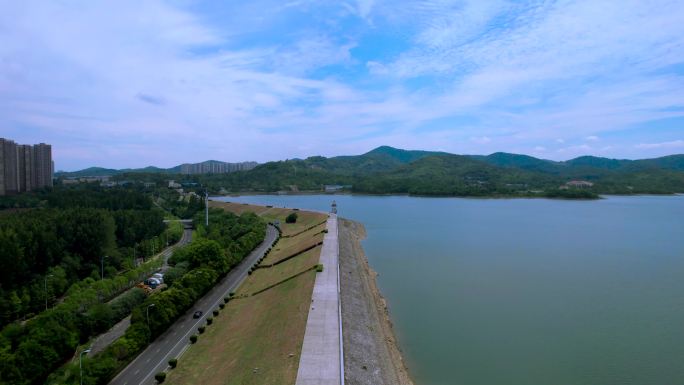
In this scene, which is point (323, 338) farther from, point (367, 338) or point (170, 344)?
point (170, 344)

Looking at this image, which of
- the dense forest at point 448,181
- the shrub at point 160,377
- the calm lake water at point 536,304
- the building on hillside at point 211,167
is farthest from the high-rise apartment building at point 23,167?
the building on hillside at point 211,167

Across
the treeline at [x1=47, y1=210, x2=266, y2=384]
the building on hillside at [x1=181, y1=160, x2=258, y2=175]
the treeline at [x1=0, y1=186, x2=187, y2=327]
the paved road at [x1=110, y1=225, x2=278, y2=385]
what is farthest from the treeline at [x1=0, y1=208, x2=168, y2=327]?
the building on hillside at [x1=181, y1=160, x2=258, y2=175]

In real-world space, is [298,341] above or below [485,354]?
above

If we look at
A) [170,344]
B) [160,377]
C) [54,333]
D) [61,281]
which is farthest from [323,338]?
[61,281]

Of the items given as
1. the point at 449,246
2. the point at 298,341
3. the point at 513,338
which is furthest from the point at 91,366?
the point at 449,246

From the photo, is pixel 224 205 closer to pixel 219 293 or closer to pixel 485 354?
pixel 219 293

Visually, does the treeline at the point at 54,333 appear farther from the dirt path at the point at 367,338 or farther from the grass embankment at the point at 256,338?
the dirt path at the point at 367,338
